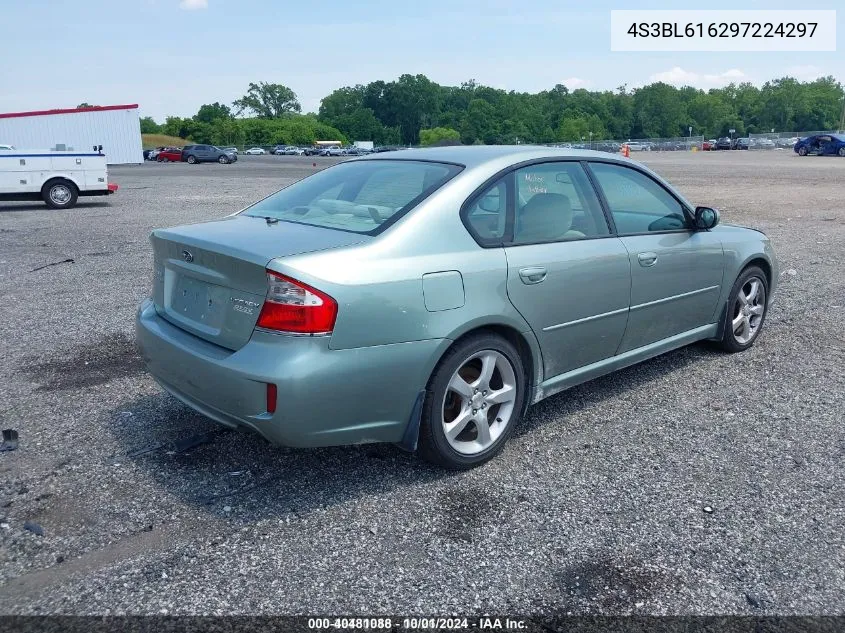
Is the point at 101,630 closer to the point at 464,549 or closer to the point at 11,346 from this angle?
the point at 464,549

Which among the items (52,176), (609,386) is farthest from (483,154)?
(52,176)

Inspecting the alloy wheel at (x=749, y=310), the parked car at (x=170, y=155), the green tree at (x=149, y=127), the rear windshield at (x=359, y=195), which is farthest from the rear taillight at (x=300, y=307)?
the green tree at (x=149, y=127)

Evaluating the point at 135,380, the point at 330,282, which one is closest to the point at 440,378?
the point at 330,282

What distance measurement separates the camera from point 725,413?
4484mm

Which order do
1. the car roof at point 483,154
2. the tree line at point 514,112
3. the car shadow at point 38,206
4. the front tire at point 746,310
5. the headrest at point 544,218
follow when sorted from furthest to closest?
the tree line at point 514,112, the car shadow at point 38,206, the front tire at point 746,310, the car roof at point 483,154, the headrest at point 544,218

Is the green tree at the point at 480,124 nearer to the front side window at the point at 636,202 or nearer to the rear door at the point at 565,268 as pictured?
the front side window at the point at 636,202

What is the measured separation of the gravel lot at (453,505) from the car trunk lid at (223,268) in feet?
2.56

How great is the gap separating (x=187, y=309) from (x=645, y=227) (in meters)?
2.80

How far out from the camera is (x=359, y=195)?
157 inches

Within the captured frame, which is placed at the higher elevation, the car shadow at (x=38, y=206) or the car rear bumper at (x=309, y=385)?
the car shadow at (x=38, y=206)

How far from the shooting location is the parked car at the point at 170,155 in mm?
A: 58062

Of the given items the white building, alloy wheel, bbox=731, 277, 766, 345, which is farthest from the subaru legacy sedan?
the white building

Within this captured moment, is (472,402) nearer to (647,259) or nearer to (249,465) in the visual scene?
(249,465)

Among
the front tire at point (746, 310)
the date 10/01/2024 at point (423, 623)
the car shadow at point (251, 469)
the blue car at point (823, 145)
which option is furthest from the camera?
the blue car at point (823, 145)
